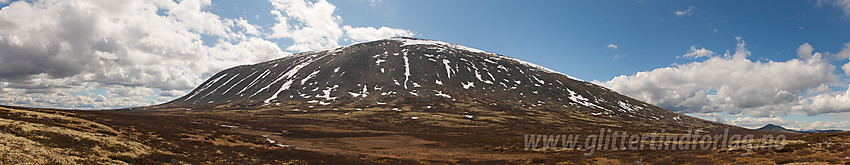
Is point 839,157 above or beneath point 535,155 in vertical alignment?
above

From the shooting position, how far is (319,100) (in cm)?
18325

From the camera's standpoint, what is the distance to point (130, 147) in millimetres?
33531

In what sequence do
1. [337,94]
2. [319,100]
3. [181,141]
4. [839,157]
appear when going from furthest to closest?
[337,94]
[319,100]
[181,141]
[839,157]

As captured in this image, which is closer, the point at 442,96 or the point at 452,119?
the point at 452,119

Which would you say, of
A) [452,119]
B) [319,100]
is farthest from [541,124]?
[319,100]

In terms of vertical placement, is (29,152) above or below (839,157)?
below

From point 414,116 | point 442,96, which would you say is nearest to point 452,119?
point 414,116

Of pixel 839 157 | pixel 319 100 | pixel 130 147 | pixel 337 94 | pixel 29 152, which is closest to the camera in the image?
pixel 29 152

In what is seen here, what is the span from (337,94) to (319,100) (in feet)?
49.9

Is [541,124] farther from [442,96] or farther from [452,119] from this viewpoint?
[442,96]

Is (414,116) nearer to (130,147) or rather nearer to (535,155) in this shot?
(535,155)

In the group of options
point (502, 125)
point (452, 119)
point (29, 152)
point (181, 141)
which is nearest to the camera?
point (29, 152)

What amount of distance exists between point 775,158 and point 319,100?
176 m

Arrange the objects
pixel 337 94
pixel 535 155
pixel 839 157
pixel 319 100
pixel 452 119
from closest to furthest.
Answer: pixel 839 157 → pixel 535 155 → pixel 452 119 → pixel 319 100 → pixel 337 94
